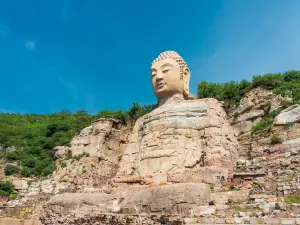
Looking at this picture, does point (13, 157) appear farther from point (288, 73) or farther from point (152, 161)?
point (288, 73)

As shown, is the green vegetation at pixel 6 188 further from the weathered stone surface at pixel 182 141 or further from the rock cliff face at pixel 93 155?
the weathered stone surface at pixel 182 141

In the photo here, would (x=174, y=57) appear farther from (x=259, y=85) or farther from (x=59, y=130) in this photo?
(x=59, y=130)

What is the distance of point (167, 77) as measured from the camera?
14.9m

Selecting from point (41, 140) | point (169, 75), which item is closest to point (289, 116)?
point (169, 75)

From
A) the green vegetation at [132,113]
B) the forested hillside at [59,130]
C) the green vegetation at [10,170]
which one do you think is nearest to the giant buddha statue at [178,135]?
the forested hillside at [59,130]

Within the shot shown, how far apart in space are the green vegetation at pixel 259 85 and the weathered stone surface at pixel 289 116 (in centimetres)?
92

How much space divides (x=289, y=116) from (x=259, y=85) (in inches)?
138

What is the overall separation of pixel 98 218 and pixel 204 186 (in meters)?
3.13

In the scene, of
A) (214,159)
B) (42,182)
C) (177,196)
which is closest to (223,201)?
(177,196)

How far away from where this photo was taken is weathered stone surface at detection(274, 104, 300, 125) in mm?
12250

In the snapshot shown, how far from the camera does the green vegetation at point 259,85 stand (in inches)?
571

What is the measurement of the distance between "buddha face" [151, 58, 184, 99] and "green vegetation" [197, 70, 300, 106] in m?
3.15

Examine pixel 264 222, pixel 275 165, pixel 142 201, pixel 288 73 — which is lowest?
pixel 264 222

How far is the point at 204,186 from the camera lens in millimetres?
9125
